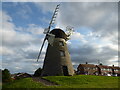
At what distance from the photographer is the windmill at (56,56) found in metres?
33.3

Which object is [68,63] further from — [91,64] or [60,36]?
[91,64]

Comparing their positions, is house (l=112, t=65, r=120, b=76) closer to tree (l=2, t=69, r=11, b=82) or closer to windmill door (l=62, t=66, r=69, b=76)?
windmill door (l=62, t=66, r=69, b=76)

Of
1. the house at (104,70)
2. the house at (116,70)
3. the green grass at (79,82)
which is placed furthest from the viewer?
the house at (116,70)

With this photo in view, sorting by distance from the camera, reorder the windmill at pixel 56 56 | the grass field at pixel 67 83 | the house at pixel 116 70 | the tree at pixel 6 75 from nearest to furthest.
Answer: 1. the grass field at pixel 67 83
2. the windmill at pixel 56 56
3. the tree at pixel 6 75
4. the house at pixel 116 70

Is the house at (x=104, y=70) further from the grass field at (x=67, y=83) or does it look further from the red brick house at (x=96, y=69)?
the grass field at (x=67, y=83)

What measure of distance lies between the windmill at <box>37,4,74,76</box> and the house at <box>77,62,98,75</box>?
40247 millimetres

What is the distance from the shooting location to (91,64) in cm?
8019

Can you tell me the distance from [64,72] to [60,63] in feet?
7.51

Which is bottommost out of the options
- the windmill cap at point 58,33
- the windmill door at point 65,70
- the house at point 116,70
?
the house at point 116,70

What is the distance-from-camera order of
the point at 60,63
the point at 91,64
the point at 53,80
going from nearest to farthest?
the point at 53,80 → the point at 60,63 → the point at 91,64

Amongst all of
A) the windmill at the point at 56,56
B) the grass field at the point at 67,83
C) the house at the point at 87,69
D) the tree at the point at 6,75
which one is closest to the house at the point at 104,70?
the house at the point at 87,69

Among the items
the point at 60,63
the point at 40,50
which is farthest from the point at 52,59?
the point at 40,50

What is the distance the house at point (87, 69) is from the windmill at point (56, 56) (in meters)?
40.2

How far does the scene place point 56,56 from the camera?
111 feet
